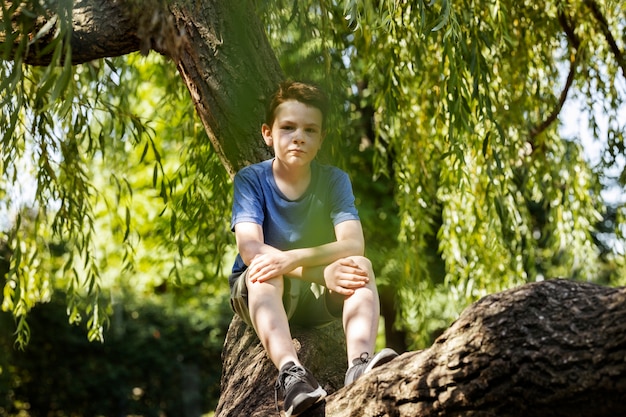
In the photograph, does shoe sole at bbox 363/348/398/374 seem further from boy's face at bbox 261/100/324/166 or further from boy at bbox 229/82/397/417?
boy's face at bbox 261/100/324/166

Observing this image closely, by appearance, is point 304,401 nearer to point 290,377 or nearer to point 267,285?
point 290,377

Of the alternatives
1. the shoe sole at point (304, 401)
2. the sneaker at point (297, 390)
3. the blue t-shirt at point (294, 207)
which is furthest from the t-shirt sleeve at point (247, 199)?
the shoe sole at point (304, 401)

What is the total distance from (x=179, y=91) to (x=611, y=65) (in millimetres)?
2304

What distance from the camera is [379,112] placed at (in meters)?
4.11

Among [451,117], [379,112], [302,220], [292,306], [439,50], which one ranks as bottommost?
[292,306]

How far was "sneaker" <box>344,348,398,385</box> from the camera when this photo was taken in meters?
2.12

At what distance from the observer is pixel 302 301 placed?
2.57 meters

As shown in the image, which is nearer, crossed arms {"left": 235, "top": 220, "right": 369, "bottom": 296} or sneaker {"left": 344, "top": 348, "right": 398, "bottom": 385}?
sneaker {"left": 344, "top": 348, "right": 398, "bottom": 385}

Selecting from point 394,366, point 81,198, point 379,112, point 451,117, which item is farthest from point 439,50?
point 394,366

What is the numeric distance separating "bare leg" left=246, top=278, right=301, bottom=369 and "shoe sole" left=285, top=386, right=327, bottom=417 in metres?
0.14

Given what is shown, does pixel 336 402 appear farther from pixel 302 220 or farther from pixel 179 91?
pixel 179 91

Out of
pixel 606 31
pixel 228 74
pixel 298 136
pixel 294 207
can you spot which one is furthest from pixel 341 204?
pixel 606 31

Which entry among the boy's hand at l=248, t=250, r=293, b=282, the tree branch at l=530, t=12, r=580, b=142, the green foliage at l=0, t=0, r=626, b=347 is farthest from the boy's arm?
Answer: the tree branch at l=530, t=12, r=580, b=142

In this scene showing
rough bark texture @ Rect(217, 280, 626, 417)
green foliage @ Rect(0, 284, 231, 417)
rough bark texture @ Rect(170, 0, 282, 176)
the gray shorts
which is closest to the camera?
rough bark texture @ Rect(217, 280, 626, 417)
